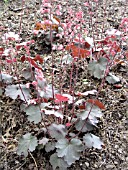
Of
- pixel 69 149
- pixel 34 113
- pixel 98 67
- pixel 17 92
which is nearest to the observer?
pixel 69 149

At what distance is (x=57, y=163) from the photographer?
5.34 ft

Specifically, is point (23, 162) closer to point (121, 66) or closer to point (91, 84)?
point (91, 84)

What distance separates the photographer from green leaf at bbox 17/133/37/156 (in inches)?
65.1

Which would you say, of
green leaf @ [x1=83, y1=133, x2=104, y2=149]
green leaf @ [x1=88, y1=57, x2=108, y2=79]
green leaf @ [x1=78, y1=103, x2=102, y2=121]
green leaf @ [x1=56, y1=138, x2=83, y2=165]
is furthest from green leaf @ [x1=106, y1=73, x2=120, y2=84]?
green leaf @ [x1=56, y1=138, x2=83, y2=165]

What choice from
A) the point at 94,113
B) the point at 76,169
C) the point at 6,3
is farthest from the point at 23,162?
the point at 6,3

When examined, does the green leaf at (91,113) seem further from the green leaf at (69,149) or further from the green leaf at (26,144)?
the green leaf at (26,144)

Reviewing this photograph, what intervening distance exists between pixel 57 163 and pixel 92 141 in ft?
0.74

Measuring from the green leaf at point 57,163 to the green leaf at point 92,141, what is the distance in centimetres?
16

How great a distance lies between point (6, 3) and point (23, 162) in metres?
1.93

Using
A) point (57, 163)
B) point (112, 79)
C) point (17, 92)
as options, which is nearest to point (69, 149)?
point (57, 163)

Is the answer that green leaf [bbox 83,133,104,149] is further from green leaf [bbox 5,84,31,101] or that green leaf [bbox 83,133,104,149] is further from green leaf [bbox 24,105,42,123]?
green leaf [bbox 5,84,31,101]

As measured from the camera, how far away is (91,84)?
7.13ft

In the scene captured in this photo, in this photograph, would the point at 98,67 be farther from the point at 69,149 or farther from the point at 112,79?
the point at 69,149

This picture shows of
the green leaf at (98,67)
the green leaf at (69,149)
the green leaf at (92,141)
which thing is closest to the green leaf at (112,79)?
the green leaf at (98,67)
